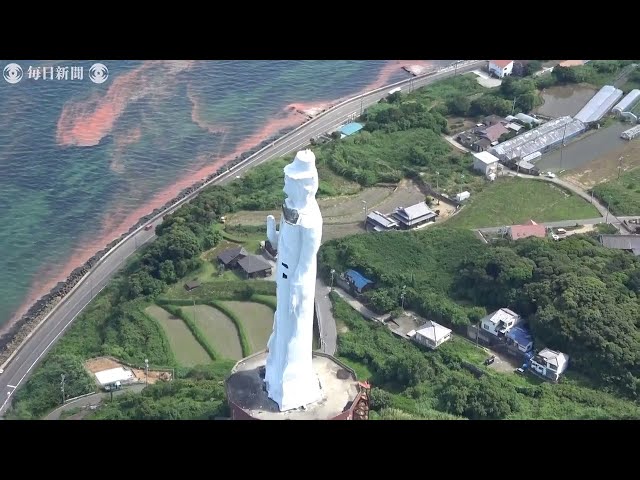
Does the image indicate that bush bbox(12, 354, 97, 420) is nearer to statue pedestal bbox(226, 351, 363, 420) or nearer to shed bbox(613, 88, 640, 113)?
statue pedestal bbox(226, 351, 363, 420)

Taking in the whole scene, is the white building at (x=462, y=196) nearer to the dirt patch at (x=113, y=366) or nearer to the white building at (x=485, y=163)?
the white building at (x=485, y=163)

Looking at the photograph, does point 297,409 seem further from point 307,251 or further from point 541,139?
point 541,139

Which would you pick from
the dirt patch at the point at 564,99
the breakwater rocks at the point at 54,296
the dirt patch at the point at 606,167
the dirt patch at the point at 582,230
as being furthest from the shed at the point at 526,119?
the breakwater rocks at the point at 54,296

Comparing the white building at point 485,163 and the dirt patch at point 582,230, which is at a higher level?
the white building at point 485,163

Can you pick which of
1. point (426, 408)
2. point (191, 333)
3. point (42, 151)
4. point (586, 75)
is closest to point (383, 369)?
A: point (426, 408)

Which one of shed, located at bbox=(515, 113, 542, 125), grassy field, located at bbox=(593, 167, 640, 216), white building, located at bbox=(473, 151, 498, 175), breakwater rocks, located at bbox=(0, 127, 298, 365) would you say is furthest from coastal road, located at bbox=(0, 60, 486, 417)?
grassy field, located at bbox=(593, 167, 640, 216)

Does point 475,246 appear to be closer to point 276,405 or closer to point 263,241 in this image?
point 263,241
